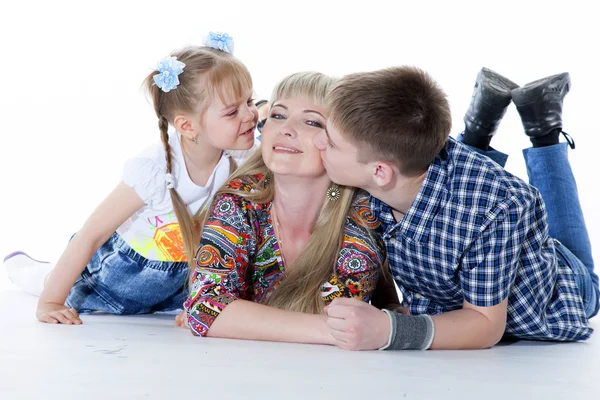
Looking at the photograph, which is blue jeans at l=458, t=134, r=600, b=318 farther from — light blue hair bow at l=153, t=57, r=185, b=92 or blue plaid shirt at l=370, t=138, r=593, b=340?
light blue hair bow at l=153, t=57, r=185, b=92

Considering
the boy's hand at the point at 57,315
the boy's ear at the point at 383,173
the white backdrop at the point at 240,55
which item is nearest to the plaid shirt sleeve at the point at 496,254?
the boy's ear at the point at 383,173

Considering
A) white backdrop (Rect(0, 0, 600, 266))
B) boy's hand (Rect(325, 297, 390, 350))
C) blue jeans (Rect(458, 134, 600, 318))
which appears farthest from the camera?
white backdrop (Rect(0, 0, 600, 266))

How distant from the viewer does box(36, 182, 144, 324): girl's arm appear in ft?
6.05

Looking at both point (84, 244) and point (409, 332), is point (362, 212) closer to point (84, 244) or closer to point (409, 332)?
point (409, 332)

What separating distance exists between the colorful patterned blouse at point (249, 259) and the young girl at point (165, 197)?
0.22 meters

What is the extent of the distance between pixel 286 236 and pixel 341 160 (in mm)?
290

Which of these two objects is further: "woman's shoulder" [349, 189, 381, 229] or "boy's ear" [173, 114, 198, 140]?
"boy's ear" [173, 114, 198, 140]

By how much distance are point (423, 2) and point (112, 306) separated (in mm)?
2555

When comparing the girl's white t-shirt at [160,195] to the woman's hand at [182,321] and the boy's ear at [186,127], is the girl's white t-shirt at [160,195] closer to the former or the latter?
the boy's ear at [186,127]

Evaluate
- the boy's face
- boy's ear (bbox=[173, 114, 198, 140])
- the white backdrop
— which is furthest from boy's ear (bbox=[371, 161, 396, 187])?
the white backdrop

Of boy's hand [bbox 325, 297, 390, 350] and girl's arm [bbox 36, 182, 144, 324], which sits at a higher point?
boy's hand [bbox 325, 297, 390, 350]

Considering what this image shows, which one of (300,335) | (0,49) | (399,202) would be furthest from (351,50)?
(300,335)

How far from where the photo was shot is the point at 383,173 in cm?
161

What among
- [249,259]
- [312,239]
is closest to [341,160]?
[312,239]
